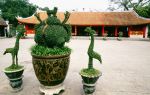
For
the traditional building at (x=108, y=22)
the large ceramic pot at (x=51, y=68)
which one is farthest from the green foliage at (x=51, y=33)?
the traditional building at (x=108, y=22)

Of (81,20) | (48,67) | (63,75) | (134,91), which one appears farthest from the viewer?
(81,20)

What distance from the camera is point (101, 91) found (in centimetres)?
541

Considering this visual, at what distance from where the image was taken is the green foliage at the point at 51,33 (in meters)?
4.71

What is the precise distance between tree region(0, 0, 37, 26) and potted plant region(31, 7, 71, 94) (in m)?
35.3

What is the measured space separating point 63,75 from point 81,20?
22748 millimetres

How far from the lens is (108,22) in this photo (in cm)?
2633

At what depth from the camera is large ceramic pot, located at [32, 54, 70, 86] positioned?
465 centimetres

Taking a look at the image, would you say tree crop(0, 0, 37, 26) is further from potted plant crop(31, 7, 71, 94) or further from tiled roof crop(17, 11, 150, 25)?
potted plant crop(31, 7, 71, 94)

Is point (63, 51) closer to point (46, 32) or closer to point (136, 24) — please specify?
point (46, 32)

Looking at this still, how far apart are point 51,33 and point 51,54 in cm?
55

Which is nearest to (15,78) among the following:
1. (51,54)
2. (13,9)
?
(51,54)

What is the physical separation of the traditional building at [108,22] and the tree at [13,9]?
1143cm

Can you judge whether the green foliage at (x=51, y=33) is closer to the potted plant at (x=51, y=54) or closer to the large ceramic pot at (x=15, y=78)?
the potted plant at (x=51, y=54)

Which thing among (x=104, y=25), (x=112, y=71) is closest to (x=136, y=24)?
(x=104, y=25)
